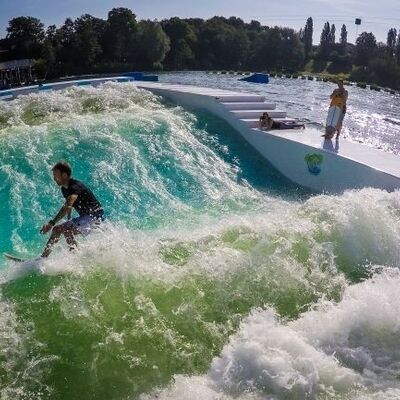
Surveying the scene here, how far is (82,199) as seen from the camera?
20.5 ft

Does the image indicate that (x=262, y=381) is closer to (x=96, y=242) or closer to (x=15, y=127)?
(x=96, y=242)

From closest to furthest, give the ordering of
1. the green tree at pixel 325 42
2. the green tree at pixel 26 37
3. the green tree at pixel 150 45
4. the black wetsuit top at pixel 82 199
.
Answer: the black wetsuit top at pixel 82 199
the green tree at pixel 26 37
the green tree at pixel 150 45
the green tree at pixel 325 42

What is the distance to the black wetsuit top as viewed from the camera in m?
6.18

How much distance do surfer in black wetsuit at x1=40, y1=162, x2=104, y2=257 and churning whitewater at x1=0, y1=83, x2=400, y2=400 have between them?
0.25 metres

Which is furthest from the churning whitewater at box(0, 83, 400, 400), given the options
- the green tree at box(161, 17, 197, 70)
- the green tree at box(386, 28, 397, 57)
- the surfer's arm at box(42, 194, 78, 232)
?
the green tree at box(386, 28, 397, 57)

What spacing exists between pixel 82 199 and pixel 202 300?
215 cm

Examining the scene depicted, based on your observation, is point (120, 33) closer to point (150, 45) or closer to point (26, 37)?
point (150, 45)

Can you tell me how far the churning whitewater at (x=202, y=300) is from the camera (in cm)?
446

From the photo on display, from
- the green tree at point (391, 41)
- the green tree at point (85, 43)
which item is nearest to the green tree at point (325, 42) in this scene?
the green tree at point (391, 41)

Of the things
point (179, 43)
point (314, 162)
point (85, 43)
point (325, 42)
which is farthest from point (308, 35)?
point (314, 162)

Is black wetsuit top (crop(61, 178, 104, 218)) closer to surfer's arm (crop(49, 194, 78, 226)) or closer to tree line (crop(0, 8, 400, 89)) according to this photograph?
surfer's arm (crop(49, 194, 78, 226))

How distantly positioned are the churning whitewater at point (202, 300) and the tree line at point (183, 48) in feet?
145

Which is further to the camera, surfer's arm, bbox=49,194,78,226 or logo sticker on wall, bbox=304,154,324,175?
logo sticker on wall, bbox=304,154,324,175

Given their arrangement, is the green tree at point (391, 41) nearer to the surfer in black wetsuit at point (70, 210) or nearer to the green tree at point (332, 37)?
the green tree at point (332, 37)
